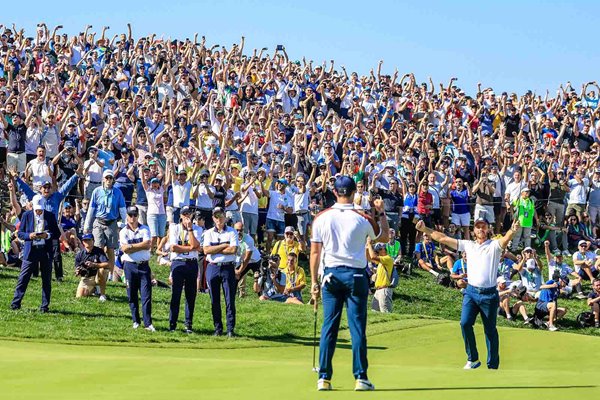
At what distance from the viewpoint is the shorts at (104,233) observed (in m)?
22.9

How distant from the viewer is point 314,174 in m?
30.2

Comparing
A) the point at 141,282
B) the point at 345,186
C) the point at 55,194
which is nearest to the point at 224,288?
the point at 141,282

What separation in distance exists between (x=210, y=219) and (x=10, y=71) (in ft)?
27.9

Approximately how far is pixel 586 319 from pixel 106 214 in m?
11.1

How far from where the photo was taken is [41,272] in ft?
67.3

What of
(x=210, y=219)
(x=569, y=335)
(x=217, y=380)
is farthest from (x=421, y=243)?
(x=217, y=380)

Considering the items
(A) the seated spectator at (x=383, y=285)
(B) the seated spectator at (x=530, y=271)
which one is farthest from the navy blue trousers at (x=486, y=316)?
(B) the seated spectator at (x=530, y=271)

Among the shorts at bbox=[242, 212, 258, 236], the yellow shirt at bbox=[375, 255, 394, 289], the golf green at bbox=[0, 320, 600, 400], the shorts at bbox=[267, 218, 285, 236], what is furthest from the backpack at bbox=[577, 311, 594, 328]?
the golf green at bbox=[0, 320, 600, 400]

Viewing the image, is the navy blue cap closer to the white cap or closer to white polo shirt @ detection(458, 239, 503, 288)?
Answer: white polo shirt @ detection(458, 239, 503, 288)

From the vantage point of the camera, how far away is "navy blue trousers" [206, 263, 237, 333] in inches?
766

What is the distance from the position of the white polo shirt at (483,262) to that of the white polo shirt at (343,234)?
12.7 ft

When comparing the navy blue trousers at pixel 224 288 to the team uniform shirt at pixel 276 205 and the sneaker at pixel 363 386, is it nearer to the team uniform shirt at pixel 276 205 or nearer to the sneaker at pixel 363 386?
the sneaker at pixel 363 386

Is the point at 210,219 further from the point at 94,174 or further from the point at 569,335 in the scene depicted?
the point at 569,335

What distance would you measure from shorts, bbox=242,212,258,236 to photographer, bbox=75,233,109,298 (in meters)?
5.51
